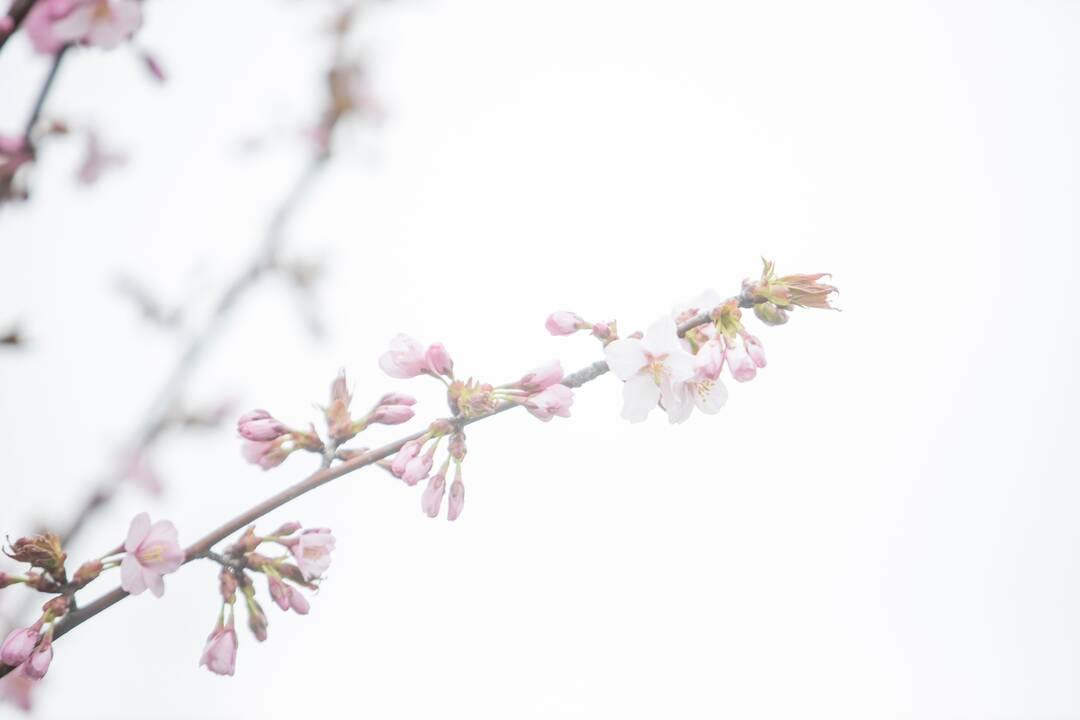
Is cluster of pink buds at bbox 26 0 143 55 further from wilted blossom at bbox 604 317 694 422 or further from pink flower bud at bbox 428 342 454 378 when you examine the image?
wilted blossom at bbox 604 317 694 422

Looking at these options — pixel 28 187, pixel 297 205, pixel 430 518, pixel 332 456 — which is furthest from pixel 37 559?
pixel 297 205

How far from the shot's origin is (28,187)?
127cm

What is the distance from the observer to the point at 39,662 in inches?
38.4

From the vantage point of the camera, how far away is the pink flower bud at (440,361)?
126 cm

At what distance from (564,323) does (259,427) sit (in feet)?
1.90

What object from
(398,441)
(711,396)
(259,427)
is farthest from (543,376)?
(259,427)

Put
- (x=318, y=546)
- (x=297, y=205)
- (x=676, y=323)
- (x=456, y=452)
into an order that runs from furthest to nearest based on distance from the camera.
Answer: (x=297, y=205)
(x=676, y=323)
(x=456, y=452)
(x=318, y=546)

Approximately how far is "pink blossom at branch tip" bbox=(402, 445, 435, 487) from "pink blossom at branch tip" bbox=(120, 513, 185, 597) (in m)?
0.34

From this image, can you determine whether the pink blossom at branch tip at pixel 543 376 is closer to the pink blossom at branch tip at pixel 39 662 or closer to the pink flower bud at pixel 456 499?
the pink flower bud at pixel 456 499

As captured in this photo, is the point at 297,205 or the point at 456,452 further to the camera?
the point at 297,205

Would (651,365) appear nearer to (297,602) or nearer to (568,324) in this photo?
(568,324)

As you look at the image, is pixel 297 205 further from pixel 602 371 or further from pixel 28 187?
pixel 602 371

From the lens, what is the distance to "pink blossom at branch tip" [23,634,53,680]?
97 cm

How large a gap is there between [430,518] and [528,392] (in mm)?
294
